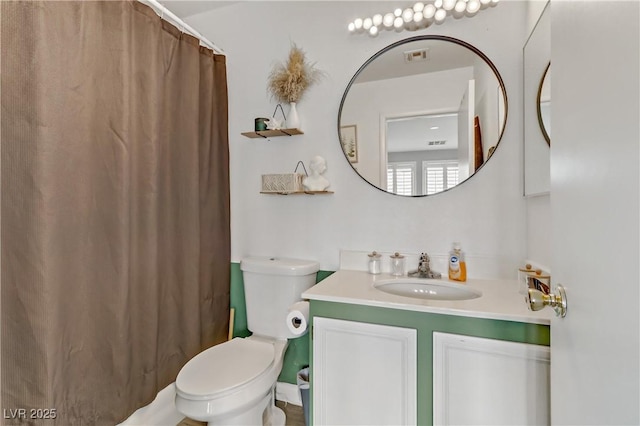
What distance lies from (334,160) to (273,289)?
0.77m

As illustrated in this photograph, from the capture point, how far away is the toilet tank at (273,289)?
1606mm

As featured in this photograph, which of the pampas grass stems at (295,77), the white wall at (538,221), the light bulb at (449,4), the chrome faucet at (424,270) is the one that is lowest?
the chrome faucet at (424,270)

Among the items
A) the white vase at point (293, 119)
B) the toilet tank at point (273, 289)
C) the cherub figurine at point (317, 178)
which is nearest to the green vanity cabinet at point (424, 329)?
the toilet tank at point (273, 289)

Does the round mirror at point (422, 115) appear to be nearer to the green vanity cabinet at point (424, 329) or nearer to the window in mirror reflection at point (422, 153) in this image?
the window in mirror reflection at point (422, 153)

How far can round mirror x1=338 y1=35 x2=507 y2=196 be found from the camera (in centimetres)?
146

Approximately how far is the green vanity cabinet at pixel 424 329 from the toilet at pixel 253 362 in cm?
26

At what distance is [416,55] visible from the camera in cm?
155

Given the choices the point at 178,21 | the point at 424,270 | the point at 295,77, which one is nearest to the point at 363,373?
the point at 424,270

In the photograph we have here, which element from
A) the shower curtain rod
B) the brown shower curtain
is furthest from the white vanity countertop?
the shower curtain rod

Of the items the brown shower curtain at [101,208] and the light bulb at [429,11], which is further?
the light bulb at [429,11]

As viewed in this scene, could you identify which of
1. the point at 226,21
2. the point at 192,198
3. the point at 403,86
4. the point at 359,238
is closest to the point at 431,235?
the point at 359,238

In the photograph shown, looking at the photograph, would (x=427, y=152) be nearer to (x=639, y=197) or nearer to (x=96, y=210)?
(x=639, y=197)

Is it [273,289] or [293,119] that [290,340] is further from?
[293,119]

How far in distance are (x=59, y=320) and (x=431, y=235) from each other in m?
1.56
